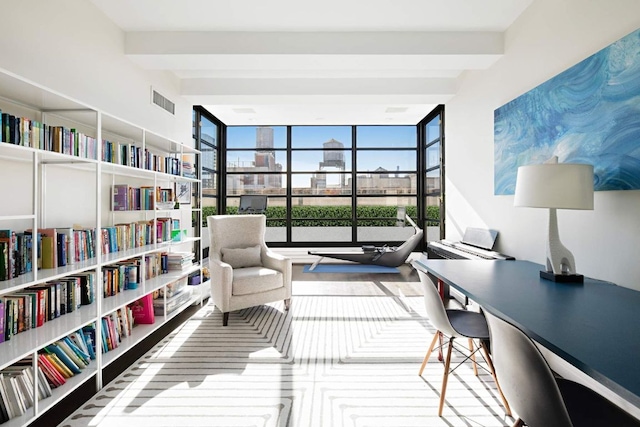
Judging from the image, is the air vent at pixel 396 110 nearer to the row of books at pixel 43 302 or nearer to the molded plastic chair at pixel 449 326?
the molded plastic chair at pixel 449 326

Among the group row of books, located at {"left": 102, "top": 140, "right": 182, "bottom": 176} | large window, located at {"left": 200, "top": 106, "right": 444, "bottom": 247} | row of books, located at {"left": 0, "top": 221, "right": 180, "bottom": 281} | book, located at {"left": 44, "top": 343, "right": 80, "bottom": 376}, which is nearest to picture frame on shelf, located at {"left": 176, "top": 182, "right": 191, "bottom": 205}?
row of books, located at {"left": 102, "top": 140, "right": 182, "bottom": 176}

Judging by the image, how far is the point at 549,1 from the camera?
2637mm

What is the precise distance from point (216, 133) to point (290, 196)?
194cm

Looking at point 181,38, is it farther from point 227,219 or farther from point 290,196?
point 290,196

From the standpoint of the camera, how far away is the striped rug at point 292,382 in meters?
1.97

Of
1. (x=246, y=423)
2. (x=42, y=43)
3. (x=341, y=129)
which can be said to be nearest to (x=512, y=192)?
(x=246, y=423)

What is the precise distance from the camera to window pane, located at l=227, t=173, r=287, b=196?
7.15m

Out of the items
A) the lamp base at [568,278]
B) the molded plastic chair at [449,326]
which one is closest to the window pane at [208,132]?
the molded plastic chair at [449,326]

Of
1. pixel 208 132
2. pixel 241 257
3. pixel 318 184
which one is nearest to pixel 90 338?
pixel 241 257

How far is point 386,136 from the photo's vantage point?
23.5ft

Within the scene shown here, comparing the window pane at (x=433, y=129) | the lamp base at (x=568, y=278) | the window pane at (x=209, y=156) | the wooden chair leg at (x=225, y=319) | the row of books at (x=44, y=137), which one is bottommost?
the wooden chair leg at (x=225, y=319)

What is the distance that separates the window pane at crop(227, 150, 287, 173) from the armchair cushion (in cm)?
345

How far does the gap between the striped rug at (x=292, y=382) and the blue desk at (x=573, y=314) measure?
763 millimetres

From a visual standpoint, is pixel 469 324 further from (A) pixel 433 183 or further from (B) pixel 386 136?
(B) pixel 386 136
